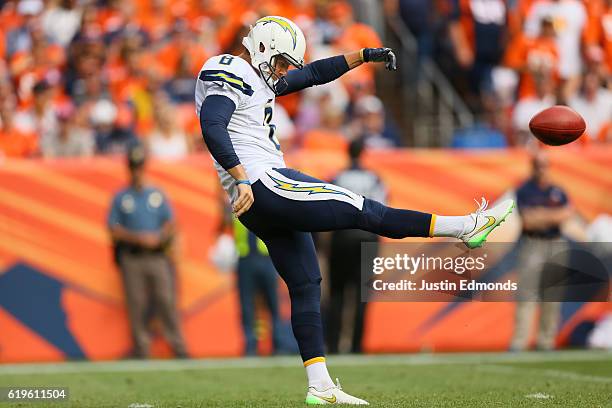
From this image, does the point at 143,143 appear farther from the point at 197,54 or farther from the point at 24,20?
the point at 24,20

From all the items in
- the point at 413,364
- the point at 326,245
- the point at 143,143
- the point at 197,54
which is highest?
the point at 197,54

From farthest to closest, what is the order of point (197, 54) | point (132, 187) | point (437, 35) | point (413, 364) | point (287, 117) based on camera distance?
point (437, 35), point (197, 54), point (287, 117), point (132, 187), point (413, 364)

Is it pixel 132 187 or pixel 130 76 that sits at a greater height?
pixel 130 76

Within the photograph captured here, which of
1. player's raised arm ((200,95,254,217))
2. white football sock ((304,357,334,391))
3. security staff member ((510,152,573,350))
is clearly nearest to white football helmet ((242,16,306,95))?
player's raised arm ((200,95,254,217))

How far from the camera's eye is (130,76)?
12859mm

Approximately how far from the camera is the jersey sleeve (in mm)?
6250

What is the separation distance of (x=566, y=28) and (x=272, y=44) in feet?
26.1

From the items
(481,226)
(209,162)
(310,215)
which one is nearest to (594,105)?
(209,162)

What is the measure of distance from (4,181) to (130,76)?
2.05m

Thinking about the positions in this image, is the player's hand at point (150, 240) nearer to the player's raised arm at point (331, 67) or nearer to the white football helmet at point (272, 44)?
the player's raised arm at point (331, 67)

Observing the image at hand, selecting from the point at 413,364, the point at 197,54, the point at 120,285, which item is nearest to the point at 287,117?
the point at 197,54

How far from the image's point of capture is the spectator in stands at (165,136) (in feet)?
39.7

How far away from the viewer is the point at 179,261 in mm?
11656

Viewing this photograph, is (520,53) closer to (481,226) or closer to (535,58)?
(535,58)
